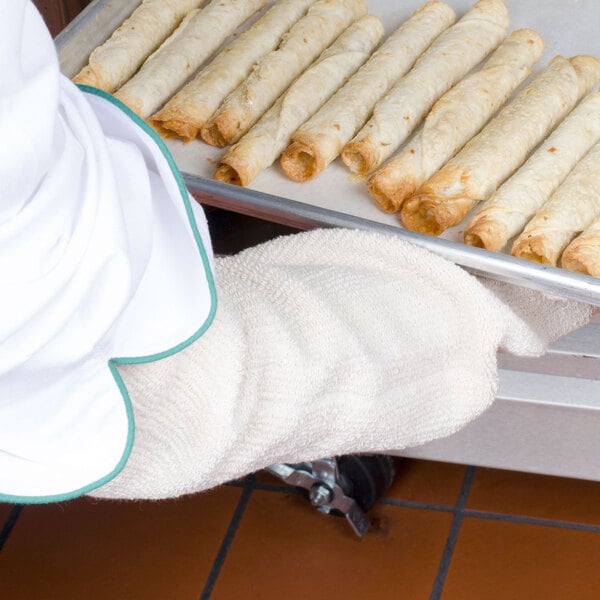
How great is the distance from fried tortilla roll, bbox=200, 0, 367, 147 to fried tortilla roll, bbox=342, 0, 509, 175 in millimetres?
136

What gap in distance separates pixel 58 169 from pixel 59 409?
0.16 m

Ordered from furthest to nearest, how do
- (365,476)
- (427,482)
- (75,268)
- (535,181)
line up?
(427,482)
(365,476)
(535,181)
(75,268)

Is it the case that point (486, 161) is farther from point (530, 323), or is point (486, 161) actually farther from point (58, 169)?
point (58, 169)

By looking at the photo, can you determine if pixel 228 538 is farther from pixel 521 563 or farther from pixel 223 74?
pixel 223 74

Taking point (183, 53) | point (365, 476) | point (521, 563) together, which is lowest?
Answer: point (521, 563)

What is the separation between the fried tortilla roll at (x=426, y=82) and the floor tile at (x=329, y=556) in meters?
0.57

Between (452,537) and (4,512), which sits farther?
(4,512)

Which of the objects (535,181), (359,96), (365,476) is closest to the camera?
(535,181)

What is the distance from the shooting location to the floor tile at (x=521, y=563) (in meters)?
1.38

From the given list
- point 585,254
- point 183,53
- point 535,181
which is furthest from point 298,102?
point 585,254

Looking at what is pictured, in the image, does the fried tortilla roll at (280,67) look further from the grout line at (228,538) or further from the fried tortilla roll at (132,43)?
the grout line at (228,538)

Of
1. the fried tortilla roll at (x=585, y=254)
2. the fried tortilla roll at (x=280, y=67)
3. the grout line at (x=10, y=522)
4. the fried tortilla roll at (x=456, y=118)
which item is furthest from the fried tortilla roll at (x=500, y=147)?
the grout line at (x=10, y=522)

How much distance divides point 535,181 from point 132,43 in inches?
22.7

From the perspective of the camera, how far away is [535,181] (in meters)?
1.12
